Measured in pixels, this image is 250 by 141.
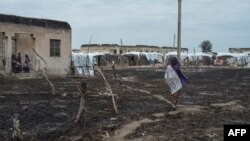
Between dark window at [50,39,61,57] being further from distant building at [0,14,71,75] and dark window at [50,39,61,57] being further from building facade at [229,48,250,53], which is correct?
building facade at [229,48,250,53]

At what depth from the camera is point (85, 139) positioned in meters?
10.8

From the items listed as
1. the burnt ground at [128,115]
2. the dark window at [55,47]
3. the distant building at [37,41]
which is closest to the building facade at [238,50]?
the distant building at [37,41]

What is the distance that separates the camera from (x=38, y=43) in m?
35.2

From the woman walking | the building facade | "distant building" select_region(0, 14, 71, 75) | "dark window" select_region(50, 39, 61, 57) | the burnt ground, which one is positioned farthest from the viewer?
the building facade

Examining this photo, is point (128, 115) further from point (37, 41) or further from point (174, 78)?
point (37, 41)

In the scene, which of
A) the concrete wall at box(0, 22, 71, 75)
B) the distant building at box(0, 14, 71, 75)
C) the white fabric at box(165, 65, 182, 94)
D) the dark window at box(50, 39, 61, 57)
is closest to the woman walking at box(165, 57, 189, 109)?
the white fabric at box(165, 65, 182, 94)

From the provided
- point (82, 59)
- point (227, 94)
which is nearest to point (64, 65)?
point (82, 59)

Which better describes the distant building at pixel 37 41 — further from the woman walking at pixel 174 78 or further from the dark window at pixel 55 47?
the woman walking at pixel 174 78

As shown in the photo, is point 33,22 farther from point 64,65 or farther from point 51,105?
point 51,105

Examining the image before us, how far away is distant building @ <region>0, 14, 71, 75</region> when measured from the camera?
3294 centimetres

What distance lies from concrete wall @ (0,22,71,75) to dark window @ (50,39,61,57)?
0.25 metres

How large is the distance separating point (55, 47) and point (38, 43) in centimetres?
206

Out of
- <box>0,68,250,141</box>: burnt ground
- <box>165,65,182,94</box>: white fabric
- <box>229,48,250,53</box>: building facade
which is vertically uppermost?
<box>229,48,250,53</box>: building facade

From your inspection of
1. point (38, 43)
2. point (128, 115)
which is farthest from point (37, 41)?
point (128, 115)
